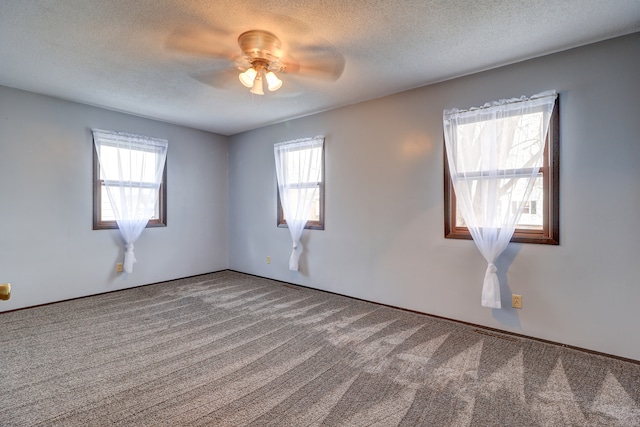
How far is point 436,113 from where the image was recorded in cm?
324

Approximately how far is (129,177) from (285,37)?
3.06 meters

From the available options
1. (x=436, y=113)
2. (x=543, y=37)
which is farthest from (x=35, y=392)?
(x=543, y=37)

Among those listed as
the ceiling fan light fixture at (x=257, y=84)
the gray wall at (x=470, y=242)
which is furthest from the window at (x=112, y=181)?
the ceiling fan light fixture at (x=257, y=84)

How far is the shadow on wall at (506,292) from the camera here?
2805 mm

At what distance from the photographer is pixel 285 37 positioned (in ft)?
7.76

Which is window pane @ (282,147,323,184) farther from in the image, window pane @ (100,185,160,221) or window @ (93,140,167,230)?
window pane @ (100,185,160,221)

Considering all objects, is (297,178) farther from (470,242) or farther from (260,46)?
(470,242)

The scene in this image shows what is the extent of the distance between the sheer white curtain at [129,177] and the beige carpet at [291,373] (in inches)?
48.5

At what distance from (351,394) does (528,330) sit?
5.95 feet

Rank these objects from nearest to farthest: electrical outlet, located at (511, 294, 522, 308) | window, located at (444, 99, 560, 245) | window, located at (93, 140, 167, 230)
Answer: window, located at (444, 99, 560, 245), electrical outlet, located at (511, 294, 522, 308), window, located at (93, 140, 167, 230)

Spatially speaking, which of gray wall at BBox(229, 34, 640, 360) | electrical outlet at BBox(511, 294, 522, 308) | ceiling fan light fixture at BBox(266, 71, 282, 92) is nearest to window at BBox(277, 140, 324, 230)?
gray wall at BBox(229, 34, 640, 360)

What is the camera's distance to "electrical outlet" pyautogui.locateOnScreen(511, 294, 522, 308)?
2.78m

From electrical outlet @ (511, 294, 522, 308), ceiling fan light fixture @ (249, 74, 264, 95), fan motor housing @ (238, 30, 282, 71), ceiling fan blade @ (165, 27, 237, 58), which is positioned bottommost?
electrical outlet @ (511, 294, 522, 308)

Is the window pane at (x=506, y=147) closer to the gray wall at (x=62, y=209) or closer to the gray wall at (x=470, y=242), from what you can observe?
the gray wall at (x=470, y=242)
